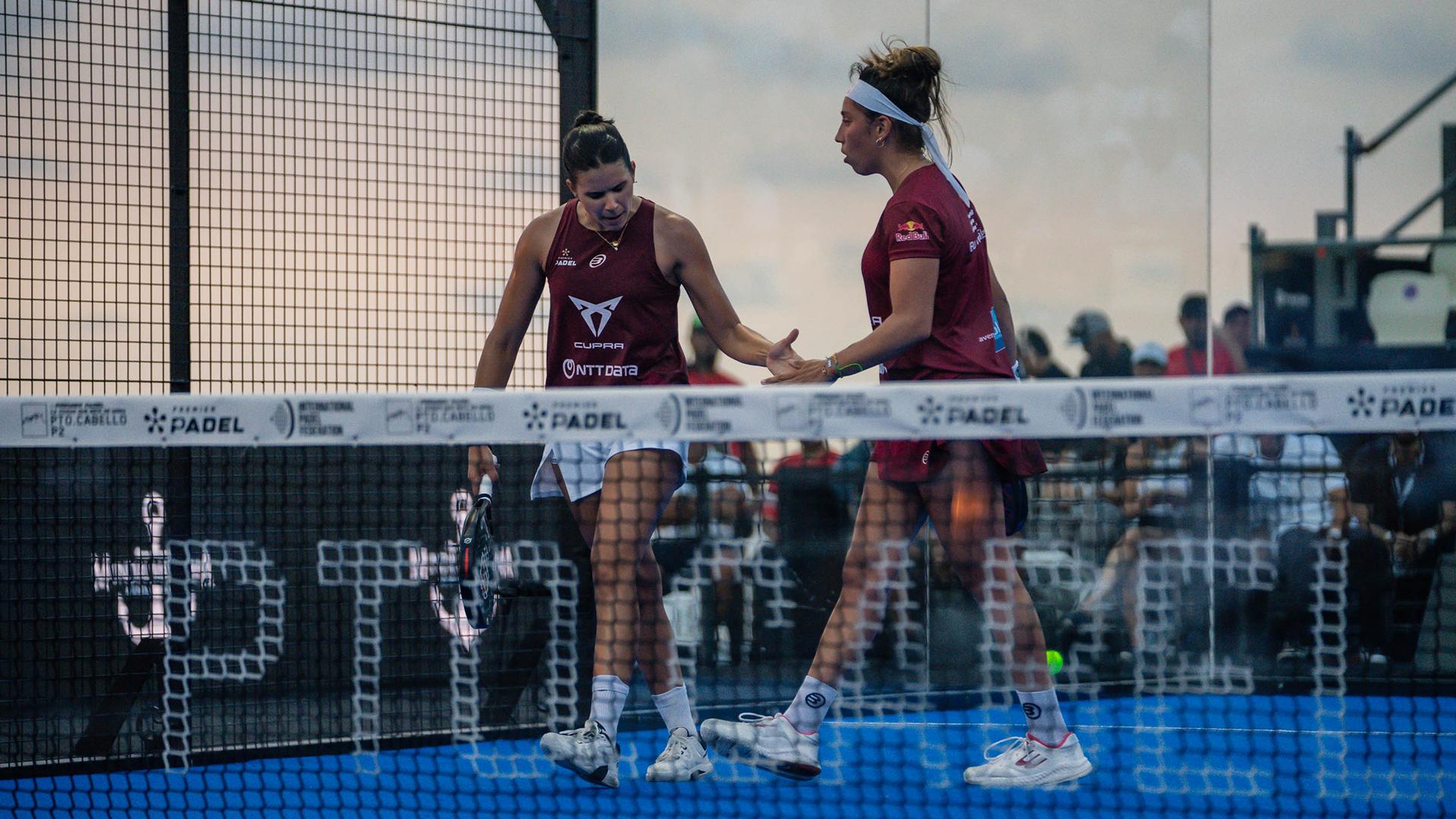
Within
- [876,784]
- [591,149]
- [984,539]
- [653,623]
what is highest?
[591,149]

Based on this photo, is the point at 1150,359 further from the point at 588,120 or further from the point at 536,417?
the point at 536,417

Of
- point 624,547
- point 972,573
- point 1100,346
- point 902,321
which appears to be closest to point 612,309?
point 624,547

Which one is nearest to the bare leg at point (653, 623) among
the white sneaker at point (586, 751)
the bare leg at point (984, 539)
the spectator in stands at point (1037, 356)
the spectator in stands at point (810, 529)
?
the white sneaker at point (586, 751)

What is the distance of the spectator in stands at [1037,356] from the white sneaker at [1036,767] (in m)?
3.03

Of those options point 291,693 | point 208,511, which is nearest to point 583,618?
point 291,693

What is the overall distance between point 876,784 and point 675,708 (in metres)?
0.56

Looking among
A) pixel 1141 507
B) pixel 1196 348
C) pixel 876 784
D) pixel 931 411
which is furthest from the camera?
pixel 1196 348

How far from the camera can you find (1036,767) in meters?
3.39

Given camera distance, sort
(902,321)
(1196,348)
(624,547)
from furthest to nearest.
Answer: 1. (1196,348)
2. (624,547)
3. (902,321)

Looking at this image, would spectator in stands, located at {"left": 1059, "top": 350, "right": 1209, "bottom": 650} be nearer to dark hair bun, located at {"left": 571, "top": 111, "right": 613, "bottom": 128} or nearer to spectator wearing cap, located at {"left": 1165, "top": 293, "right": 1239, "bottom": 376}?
spectator wearing cap, located at {"left": 1165, "top": 293, "right": 1239, "bottom": 376}

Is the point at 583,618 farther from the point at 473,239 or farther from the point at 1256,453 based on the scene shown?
the point at 1256,453

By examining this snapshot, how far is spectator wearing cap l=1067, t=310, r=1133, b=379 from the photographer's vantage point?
616cm

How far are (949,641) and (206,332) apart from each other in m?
3.10

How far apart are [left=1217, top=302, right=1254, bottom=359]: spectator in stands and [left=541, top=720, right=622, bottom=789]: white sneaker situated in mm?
3954
